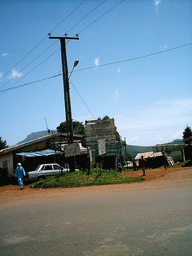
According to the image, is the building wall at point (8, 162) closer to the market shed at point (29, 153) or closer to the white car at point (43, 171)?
the market shed at point (29, 153)

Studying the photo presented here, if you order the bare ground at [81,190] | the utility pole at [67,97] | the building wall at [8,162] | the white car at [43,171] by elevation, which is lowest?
the bare ground at [81,190]

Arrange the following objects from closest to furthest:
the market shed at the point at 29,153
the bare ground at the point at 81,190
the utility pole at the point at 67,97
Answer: the bare ground at the point at 81,190, the utility pole at the point at 67,97, the market shed at the point at 29,153

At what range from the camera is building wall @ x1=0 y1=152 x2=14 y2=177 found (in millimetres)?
24578

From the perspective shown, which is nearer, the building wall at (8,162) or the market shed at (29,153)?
the market shed at (29,153)

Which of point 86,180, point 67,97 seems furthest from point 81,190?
point 67,97

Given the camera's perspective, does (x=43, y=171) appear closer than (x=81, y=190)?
No

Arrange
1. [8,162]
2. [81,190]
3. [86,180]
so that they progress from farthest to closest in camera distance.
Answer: [8,162] → [86,180] → [81,190]

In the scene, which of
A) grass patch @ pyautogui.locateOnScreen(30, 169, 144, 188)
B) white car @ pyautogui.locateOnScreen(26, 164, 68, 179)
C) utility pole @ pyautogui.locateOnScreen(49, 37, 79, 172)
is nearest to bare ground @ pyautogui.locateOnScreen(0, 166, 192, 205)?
grass patch @ pyautogui.locateOnScreen(30, 169, 144, 188)

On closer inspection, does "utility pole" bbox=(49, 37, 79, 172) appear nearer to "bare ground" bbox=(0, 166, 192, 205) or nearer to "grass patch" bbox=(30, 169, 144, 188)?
"grass patch" bbox=(30, 169, 144, 188)

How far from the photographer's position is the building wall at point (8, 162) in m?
24.6

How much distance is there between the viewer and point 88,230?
14.4 feet

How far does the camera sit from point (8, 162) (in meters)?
25.2

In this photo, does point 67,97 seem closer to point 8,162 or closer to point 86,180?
point 86,180

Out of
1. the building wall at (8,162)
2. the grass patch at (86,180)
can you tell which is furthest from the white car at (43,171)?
the building wall at (8,162)
